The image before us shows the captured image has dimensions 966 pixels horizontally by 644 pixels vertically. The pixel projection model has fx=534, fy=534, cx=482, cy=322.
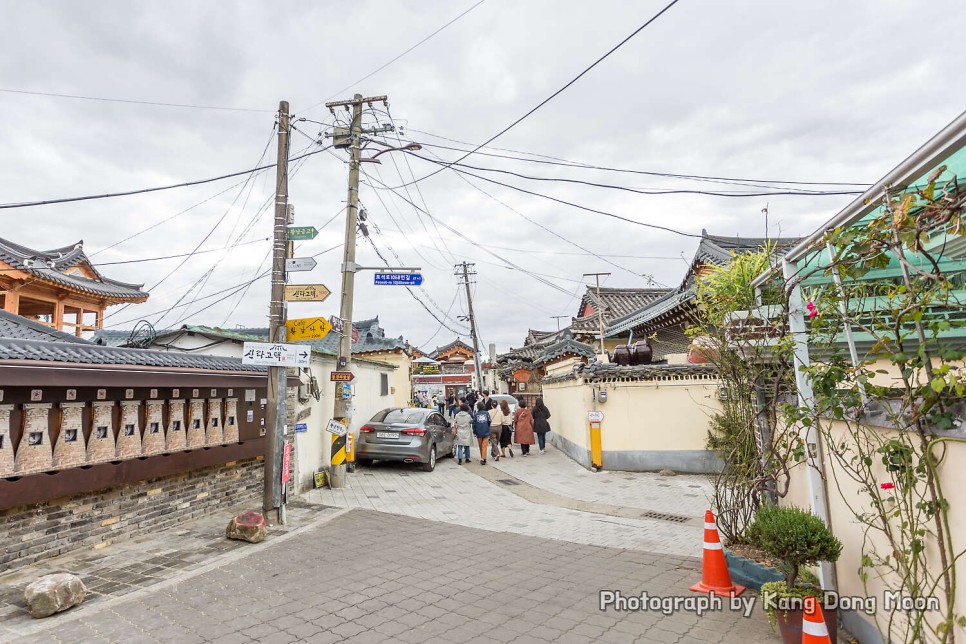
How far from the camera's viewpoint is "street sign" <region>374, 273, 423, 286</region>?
1077 cm

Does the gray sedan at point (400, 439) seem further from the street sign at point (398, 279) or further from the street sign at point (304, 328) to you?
the street sign at point (304, 328)

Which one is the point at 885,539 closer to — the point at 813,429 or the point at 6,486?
the point at 813,429

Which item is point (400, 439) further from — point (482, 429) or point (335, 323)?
point (335, 323)

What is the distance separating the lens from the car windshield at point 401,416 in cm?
1263

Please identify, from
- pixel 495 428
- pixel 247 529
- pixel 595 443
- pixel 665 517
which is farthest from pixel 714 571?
pixel 495 428

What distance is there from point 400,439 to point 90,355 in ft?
22.9

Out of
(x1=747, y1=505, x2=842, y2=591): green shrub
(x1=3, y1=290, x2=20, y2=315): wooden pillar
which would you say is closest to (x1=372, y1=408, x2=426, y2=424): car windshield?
(x1=3, y1=290, x2=20, y2=315): wooden pillar

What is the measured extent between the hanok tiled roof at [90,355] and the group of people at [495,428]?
703 cm

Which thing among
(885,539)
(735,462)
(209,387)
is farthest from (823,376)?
(209,387)

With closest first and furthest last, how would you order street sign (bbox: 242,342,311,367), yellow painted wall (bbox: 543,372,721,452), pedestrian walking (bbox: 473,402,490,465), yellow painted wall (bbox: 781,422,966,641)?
1. yellow painted wall (bbox: 781,422,966,641)
2. street sign (bbox: 242,342,311,367)
3. yellow painted wall (bbox: 543,372,721,452)
4. pedestrian walking (bbox: 473,402,490,465)

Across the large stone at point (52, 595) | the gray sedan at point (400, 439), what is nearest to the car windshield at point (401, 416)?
the gray sedan at point (400, 439)

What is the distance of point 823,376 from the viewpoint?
3578 millimetres

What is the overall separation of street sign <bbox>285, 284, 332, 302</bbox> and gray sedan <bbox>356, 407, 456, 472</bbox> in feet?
16.5

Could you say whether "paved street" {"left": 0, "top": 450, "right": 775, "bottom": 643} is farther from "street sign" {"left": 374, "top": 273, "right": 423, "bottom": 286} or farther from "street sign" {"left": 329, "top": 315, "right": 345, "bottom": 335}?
"street sign" {"left": 374, "top": 273, "right": 423, "bottom": 286}
